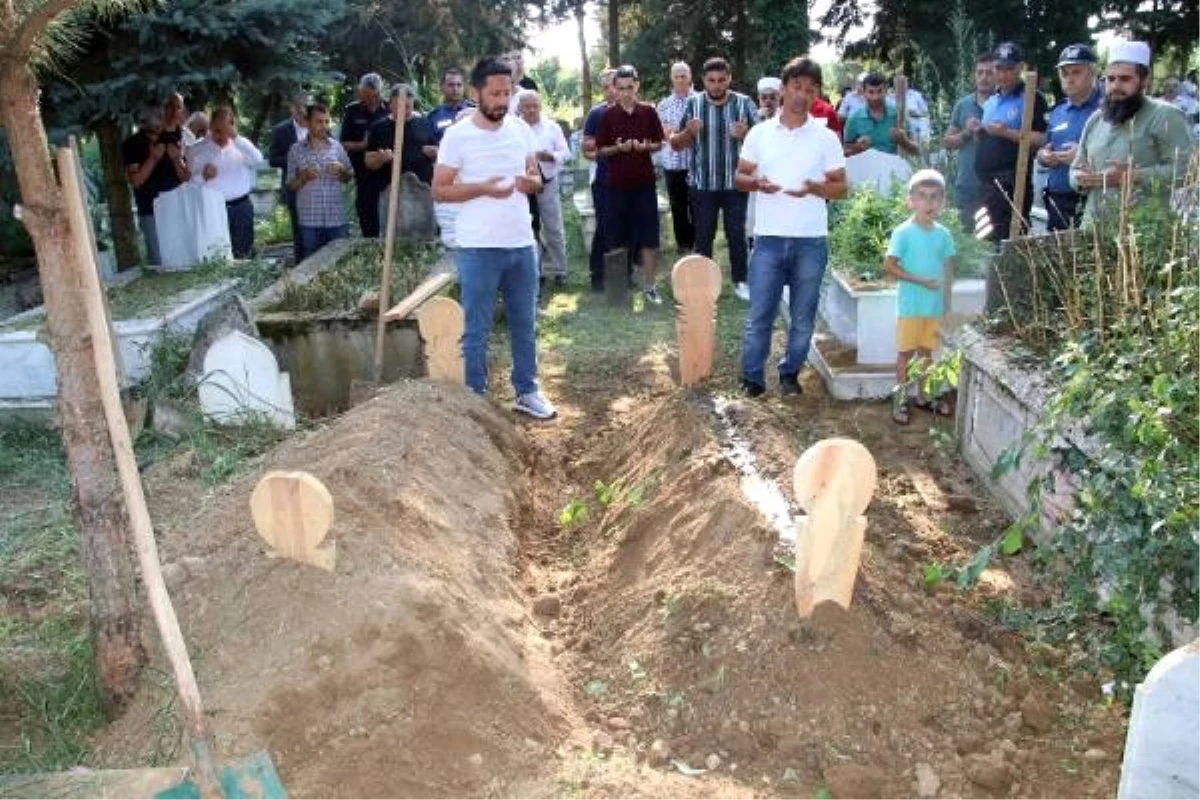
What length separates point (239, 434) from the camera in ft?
19.0

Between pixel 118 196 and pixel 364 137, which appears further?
pixel 364 137

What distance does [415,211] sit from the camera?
31.7 feet

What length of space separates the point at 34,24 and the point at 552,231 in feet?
23.4

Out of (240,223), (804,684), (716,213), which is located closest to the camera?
(804,684)

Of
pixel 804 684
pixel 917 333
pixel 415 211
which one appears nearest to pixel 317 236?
pixel 415 211

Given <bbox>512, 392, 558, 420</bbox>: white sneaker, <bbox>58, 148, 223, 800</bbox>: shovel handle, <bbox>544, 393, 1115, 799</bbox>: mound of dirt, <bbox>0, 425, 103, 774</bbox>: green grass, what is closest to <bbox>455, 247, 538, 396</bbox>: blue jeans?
<bbox>512, 392, 558, 420</bbox>: white sneaker

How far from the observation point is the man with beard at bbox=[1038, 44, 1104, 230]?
657 centimetres

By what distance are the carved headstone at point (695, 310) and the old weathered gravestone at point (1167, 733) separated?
4.09 meters

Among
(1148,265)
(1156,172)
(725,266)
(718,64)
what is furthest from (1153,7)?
(1148,265)

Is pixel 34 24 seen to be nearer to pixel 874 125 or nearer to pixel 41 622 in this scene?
pixel 41 622

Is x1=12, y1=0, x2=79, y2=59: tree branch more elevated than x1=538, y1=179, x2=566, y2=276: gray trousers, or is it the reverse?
x1=12, y1=0, x2=79, y2=59: tree branch

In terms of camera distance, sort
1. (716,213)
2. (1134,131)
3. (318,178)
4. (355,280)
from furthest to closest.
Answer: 1. (318,178)
2. (716,213)
3. (355,280)
4. (1134,131)

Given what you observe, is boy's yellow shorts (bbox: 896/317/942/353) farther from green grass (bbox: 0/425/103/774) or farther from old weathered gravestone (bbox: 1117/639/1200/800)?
green grass (bbox: 0/425/103/774)

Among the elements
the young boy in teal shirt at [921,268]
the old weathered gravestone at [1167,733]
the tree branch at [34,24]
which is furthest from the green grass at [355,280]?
the old weathered gravestone at [1167,733]
